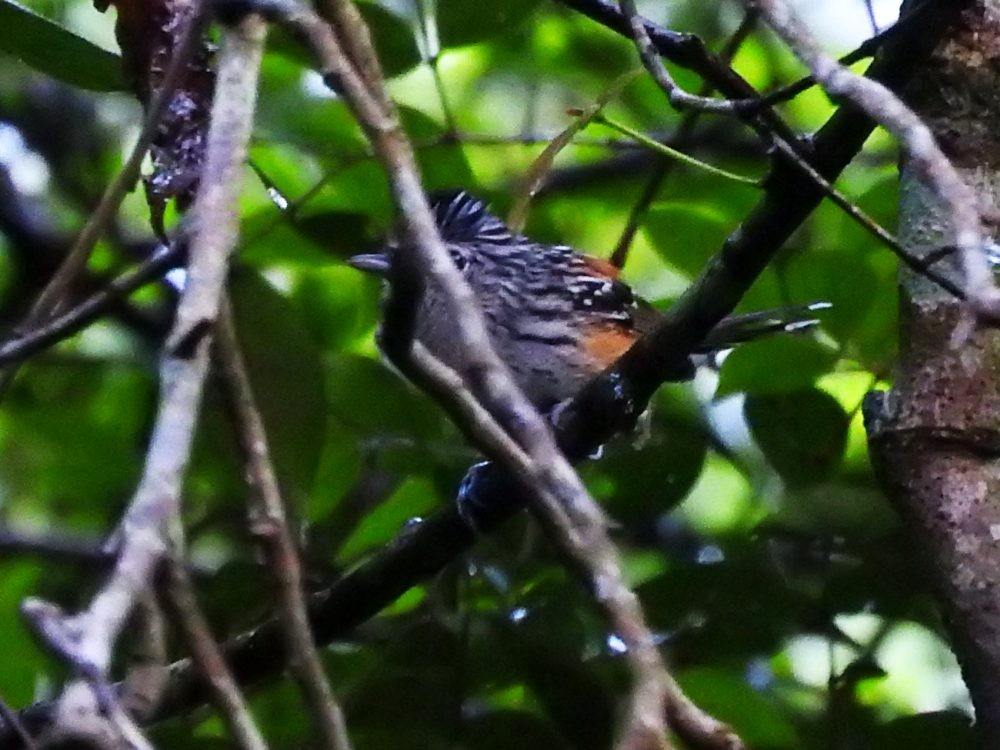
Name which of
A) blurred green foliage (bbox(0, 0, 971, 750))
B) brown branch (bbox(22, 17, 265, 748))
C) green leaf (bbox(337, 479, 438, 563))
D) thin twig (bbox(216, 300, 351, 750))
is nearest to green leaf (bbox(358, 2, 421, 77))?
blurred green foliage (bbox(0, 0, 971, 750))

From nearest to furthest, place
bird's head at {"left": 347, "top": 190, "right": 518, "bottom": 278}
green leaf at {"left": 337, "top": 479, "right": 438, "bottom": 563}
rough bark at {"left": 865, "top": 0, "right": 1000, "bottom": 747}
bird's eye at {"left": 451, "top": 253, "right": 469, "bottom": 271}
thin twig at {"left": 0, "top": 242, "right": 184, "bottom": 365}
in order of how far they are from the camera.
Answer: thin twig at {"left": 0, "top": 242, "right": 184, "bottom": 365}
rough bark at {"left": 865, "top": 0, "right": 1000, "bottom": 747}
green leaf at {"left": 337, "top": 479, "right": 438, "bottom": 563}
bird's head at {"left": 347, "top": 190, "right": 518, "bottom": 278}
bird's eye at {"left": 451, "top": 253, "right": 469, "bottom": 271}

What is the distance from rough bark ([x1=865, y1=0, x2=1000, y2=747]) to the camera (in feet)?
5.97

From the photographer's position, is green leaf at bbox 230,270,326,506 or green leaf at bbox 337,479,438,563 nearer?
green leaf at bbox 230,270,326,506

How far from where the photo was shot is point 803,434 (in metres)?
2.45

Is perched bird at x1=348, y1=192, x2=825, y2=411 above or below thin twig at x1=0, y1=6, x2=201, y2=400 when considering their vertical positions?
below

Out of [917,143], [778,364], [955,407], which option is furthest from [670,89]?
[778,364]

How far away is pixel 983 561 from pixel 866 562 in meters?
0.48

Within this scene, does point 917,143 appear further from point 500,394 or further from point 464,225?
point 464,225

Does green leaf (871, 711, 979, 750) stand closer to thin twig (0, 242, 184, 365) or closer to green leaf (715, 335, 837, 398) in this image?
green leaf (715, 335, 837, 398)

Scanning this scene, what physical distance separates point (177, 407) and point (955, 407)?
3.98 ft

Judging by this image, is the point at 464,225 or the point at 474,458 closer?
the point at 474,458

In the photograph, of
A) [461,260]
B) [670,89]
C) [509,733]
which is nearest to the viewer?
[670,89]

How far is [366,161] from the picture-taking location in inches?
104

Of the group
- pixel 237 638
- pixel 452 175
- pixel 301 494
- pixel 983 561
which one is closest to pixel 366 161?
pixel 452 175
